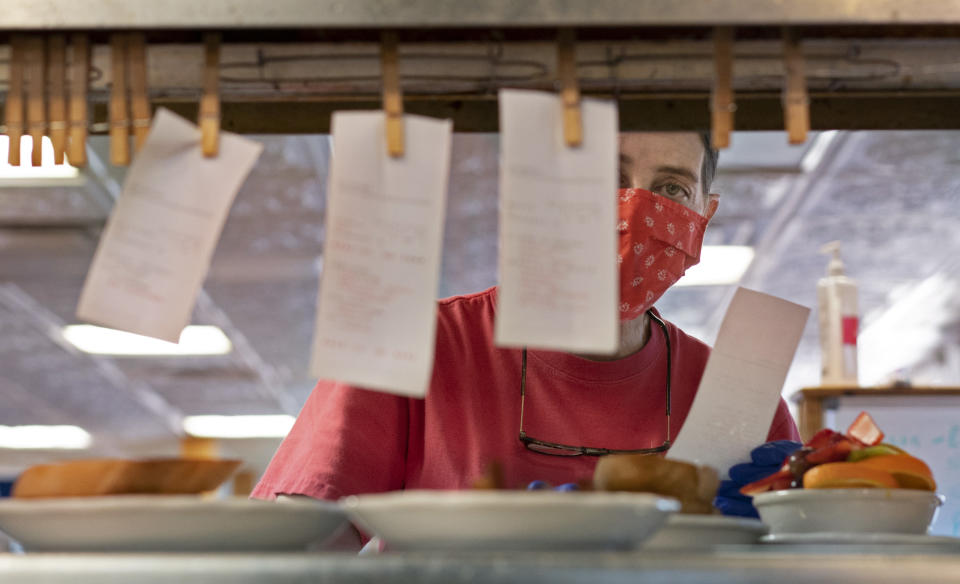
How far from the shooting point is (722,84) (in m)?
0.96

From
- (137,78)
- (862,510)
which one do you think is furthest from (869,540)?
(137,78)

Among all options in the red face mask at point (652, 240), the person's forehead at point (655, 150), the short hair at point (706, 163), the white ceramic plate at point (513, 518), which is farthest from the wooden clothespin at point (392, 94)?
the short hair at point (706, 163)

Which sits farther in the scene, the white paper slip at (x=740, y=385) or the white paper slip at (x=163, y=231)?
the white paper slip at (x=740, y=385)

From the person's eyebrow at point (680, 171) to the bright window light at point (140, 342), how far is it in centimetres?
565

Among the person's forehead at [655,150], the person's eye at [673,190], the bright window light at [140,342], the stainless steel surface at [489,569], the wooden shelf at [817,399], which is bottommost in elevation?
the bright window light at [140,342]

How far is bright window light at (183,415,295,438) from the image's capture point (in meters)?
10.4

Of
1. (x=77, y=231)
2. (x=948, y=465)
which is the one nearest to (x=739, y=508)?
(x=948, y=465)

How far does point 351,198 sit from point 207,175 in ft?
0.49

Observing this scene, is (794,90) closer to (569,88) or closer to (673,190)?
(569,88)

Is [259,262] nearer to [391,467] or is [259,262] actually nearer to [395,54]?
[391,467]

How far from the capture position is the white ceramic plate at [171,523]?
0.70 meters

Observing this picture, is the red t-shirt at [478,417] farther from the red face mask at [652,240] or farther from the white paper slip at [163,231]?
the white paper slip at [163,231]

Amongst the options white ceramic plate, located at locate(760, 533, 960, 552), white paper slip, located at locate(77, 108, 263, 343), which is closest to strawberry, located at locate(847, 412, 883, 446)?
white ceramic plate, located at locate(760, 533, 960, 552)

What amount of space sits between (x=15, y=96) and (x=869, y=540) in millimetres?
885
